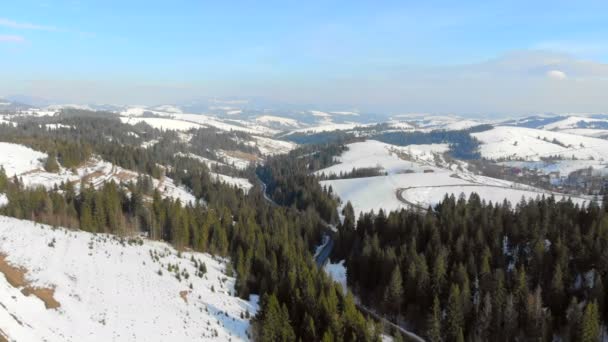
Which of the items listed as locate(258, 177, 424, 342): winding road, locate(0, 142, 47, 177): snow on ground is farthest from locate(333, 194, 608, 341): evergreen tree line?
locate(0, 142, 47, 177): snow on ground

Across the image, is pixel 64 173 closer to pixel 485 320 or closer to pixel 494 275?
pixel 494 275

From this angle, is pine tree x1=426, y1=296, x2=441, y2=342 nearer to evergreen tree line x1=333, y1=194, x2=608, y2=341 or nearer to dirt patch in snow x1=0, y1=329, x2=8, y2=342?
evergreen tree line x1=333, y1=194, x2=608, y2=341

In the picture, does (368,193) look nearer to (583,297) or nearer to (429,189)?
(429,189)

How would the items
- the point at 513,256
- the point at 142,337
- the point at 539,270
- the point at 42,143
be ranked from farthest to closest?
the point at 42,143 → the point at 513,256 → the point at 539,270 → the point at 142,337

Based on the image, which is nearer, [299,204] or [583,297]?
[583,297]

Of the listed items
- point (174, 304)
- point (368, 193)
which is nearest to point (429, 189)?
point (368, 193)

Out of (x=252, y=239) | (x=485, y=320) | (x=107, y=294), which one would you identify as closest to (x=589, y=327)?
(x=485, y=320)

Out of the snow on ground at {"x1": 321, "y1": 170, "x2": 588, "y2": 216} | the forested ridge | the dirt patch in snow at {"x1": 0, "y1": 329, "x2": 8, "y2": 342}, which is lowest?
the snow on ground at {"x1": 321, "y1": 170, "x2": 588, "y2": 216}
